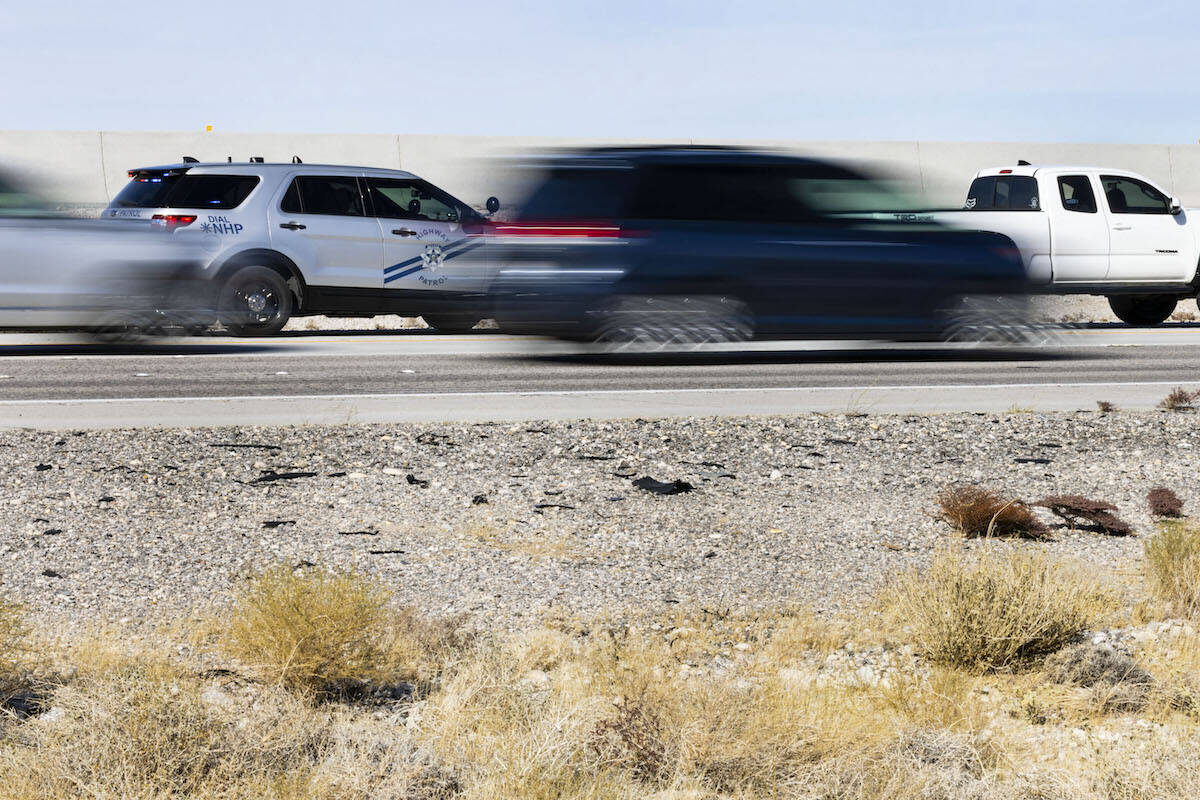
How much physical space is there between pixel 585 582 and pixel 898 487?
2632 millimetres

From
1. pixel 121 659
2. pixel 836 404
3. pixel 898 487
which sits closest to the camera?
pixel 121 659

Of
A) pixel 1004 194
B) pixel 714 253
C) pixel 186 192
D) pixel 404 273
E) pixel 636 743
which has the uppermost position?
pixel 186 192

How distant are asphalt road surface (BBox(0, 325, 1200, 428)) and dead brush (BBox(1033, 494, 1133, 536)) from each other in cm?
269

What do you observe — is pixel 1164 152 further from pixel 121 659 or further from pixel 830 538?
pixel 121 659

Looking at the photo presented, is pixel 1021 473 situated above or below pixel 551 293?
below

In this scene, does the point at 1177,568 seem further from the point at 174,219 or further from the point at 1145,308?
the point at 1145,308

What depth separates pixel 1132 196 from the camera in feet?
59.0

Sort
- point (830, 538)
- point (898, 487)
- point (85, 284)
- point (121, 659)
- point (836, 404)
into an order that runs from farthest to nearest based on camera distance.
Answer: point (85, 284) < point (836, 404) < point (898, 487) < point (830, 538) < point (121, 659)

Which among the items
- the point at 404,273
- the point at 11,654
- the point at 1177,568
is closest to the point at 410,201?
the point at 404,273

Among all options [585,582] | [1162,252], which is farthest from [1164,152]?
[585,582]

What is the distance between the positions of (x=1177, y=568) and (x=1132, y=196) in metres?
13.5

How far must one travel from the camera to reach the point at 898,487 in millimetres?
7797

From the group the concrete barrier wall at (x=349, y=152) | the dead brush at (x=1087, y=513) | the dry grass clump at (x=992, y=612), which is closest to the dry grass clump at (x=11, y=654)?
the dry grass clump at (x=992, y=612)

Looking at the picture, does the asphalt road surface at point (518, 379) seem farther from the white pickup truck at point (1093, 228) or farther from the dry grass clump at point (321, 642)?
the dry grass clump at point (321, 642)
